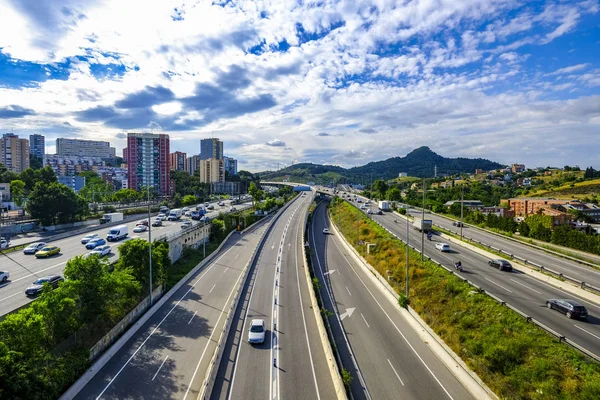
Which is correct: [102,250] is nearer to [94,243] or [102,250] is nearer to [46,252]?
[94,243]

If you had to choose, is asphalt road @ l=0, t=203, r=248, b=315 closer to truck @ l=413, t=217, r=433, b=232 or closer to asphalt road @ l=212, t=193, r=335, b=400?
asphalt road @ l=212, t=193, r=335, b=400

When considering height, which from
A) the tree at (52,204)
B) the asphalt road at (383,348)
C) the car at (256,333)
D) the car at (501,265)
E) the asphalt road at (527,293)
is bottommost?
the asphalt road at (383,348)

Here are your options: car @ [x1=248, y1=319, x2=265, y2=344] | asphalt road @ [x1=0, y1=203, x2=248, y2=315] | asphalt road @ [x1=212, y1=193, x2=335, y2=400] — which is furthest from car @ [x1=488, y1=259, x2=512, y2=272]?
asphalt road @ [x1=0, y1=203, x2=248, y2=315]

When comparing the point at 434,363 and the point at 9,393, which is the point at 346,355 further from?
the point at 9,393

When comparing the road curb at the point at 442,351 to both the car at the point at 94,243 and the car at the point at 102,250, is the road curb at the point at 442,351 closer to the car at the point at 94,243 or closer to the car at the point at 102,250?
the car at the point at 102,250

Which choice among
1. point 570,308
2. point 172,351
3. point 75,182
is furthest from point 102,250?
point 75,182

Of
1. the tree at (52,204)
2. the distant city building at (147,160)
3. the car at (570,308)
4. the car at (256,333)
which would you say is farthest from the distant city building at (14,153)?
the car at (570,308)

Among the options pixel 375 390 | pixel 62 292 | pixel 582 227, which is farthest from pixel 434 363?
pixel 582 227
